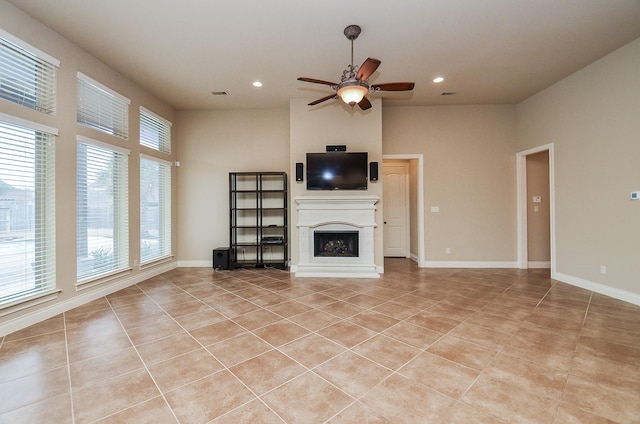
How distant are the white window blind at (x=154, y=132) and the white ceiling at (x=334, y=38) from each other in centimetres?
64

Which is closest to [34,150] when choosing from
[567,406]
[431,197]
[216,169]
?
[216,169]

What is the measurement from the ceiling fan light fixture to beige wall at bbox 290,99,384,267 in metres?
1.93

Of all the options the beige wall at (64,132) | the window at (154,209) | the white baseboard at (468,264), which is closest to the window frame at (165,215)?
the window at (154,209)

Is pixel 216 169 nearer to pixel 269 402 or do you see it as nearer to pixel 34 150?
pixel 34 150

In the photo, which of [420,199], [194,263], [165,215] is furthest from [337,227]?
[165,215]

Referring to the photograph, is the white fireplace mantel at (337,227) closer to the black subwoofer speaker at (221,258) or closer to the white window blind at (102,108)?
the black subwoofer speaker at (221,258)

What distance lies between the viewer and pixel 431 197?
17.8 feet

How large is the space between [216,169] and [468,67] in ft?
15.7

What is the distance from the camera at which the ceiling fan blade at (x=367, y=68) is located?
2.50 metres

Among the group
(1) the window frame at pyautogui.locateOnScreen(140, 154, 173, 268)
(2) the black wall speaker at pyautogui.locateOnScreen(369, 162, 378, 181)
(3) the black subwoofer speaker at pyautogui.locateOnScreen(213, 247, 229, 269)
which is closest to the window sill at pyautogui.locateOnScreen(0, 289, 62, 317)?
(1) the window frame at pyautogui.locateOnScreen(140, 154, 173, 268)

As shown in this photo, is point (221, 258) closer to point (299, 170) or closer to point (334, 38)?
point (299, 170)

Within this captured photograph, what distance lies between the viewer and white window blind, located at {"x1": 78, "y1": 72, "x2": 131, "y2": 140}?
11.2 feet

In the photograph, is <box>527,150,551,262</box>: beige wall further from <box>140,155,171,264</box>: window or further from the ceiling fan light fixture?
<box>140,155,171,264</box>: window

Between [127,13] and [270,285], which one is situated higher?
[127,13]
